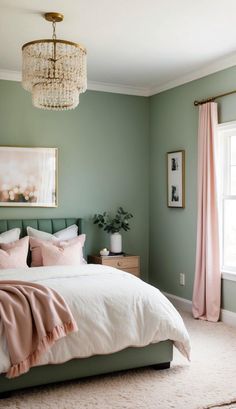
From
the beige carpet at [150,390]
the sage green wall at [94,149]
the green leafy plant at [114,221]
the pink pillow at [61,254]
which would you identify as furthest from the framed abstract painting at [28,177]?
the beige carpet at [150,390]

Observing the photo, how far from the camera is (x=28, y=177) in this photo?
5.80 meters

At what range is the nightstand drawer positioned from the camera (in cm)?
584

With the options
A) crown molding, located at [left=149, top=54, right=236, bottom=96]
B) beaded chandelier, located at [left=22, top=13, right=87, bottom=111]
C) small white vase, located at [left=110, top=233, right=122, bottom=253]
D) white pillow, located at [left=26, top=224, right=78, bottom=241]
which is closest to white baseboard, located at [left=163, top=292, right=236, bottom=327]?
small white vase, located at [left=110, top=233, right=122, bottom=253]

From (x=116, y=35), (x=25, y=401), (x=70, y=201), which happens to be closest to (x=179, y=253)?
(x=70, y=201)

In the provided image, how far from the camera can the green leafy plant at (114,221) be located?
6102 mm

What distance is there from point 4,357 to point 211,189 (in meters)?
3.01

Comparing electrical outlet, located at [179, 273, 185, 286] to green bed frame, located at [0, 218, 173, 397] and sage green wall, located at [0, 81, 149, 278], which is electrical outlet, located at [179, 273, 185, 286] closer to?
sage green wall, located at [0, 81, 149, 278]

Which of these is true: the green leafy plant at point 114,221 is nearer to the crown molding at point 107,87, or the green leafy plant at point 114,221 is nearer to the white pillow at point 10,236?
the white pillow at point 10,236

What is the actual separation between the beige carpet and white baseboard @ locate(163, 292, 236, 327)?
98cm

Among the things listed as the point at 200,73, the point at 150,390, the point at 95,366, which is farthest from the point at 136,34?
the point at 150,390

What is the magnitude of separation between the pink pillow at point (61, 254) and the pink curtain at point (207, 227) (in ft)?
4.48

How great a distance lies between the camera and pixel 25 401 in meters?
3.27

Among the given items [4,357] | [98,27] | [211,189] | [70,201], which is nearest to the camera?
[4,357]

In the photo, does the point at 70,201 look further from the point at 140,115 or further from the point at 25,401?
the point at 25,401
